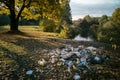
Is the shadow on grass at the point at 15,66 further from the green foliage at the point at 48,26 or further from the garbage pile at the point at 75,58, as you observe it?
the green foliage at the point at 48,26

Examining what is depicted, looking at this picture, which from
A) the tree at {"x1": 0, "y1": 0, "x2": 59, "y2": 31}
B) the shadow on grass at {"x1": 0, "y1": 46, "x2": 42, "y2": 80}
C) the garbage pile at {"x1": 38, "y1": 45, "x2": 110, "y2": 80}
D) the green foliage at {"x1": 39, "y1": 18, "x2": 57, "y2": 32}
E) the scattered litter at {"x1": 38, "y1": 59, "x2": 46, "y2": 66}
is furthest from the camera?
the green foliage at {"x1": 39, "y1": 18, "x2": 57, "y2": 32}

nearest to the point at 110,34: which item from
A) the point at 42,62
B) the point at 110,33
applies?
the point at 110,33

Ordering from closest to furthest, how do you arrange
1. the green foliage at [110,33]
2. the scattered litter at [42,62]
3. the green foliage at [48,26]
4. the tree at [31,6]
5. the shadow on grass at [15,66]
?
1. the shadow on grass at [15,66]
2. the scattered litter at [42,62]
3. the tree at [31,6]
4. the green foliage at [110,33]
5. the green foliage at [48,26]

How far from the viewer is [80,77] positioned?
9.45 meters

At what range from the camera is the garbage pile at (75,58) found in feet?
34.2

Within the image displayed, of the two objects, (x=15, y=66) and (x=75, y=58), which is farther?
(x=75, y=58)

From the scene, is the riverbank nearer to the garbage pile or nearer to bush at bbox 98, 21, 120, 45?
the garbage pile

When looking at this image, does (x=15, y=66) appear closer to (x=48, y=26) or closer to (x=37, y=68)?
(x=37, y=68)

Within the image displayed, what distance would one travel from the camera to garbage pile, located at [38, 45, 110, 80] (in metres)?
10.4

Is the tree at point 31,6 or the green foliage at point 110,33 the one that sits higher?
the tree at point 31,6

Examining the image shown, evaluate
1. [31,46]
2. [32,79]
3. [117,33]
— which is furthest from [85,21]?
[32,79]

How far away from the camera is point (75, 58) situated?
11.3 m

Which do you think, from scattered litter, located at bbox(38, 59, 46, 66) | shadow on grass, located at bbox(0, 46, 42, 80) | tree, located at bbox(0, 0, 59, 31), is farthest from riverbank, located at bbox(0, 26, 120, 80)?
tree, located at bbox(0, 0, 59, 31)

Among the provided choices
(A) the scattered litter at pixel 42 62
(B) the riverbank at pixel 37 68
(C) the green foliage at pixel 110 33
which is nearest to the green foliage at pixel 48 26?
(C) the green foliage at pixel 110 33
